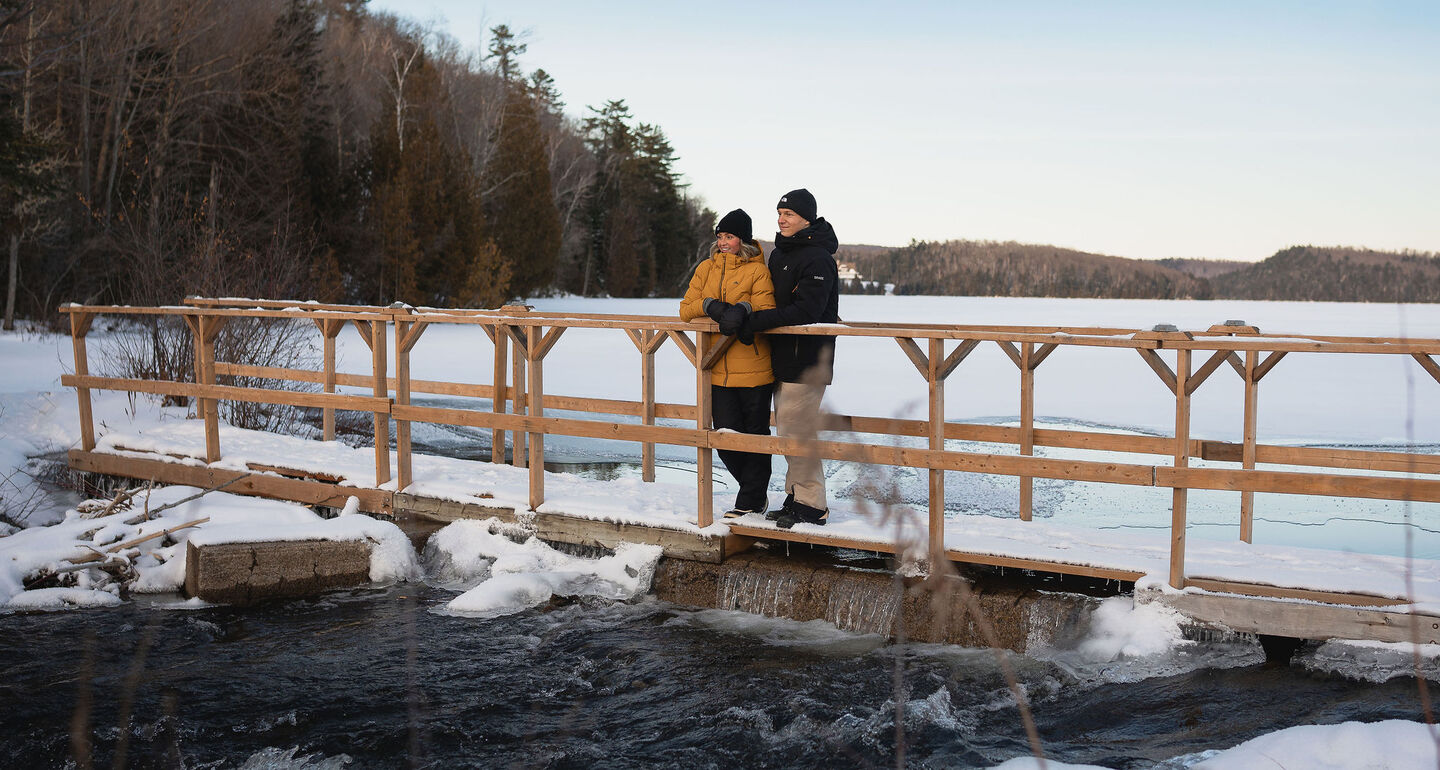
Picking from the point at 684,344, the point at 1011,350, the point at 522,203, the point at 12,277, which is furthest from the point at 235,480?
the point at 522,203

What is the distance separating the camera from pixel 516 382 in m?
8.32

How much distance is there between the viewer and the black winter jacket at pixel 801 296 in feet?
21.1

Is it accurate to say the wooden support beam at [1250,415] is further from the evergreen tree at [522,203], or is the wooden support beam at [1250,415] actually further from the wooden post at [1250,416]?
the evergreen tree at [522,203]

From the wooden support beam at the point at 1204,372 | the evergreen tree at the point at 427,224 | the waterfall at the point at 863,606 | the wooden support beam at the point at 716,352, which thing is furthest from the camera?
the evergreen tree at the point at 427,224

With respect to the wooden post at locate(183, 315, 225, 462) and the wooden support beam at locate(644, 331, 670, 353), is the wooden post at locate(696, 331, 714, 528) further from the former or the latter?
the wooden post at locate(183, 315, 225, 462)

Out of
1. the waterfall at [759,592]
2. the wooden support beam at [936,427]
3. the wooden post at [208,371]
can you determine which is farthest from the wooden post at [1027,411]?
the wooden post at [208,371]

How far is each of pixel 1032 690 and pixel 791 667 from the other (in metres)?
1.21

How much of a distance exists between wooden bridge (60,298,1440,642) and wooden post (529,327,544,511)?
0.01 m

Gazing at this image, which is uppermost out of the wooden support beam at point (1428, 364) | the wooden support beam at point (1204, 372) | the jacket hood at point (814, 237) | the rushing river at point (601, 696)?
the jacket hood at point (814, 237)

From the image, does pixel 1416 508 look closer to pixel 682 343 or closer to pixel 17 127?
pixel 682 343

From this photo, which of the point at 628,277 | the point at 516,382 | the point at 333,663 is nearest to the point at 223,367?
the point at 516,382

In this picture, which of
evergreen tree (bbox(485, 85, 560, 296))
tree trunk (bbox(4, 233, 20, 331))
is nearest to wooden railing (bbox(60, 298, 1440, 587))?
tree trunk (bbox(4, 233, 20, 331))

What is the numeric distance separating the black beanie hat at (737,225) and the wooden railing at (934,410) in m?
0.55

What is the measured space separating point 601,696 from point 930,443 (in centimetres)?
219
